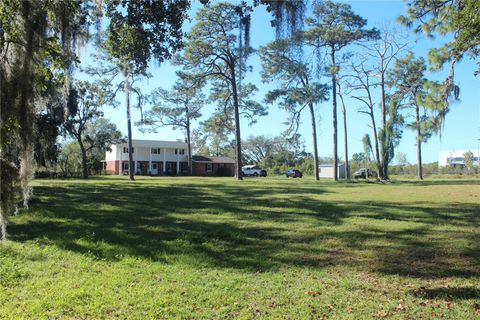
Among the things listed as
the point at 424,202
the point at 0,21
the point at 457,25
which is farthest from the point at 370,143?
the point at 0,21

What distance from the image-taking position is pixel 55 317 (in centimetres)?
434

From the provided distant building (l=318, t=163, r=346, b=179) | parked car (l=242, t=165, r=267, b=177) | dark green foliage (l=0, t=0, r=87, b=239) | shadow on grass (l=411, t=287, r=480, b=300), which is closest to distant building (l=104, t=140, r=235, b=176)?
parked car (l=242, t=165, r=267, b=177)

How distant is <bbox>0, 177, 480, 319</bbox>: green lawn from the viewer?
4.66 metres

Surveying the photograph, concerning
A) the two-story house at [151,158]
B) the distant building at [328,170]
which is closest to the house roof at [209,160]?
the two-story house at [151,158]

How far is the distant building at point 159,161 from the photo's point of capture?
5566 cm

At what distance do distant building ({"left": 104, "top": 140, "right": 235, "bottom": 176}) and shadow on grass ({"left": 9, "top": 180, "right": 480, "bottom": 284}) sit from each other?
43396 millimetres

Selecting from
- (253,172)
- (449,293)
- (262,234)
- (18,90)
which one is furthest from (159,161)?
(449,293)

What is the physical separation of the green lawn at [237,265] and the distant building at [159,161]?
45.3 metres

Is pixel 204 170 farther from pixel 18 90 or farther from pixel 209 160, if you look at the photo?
pixel 18 90

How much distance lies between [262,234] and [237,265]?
Result: 7.53 feet

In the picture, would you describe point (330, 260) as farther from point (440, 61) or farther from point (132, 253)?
point (440, 61)

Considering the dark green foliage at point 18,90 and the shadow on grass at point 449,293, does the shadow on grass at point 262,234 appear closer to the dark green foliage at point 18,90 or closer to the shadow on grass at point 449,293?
the shadow on grass at point 449,293

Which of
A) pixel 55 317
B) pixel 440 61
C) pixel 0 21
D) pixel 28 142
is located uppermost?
pixel 440 61

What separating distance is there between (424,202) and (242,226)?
8330mm
